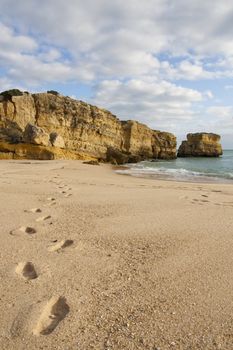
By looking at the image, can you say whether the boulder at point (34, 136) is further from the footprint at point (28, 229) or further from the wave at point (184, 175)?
the footprint at point (28, 229)

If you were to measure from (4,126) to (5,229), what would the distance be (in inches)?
1050

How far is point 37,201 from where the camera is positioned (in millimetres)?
6301

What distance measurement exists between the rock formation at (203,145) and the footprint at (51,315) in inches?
2637

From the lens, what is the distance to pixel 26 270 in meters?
3.01

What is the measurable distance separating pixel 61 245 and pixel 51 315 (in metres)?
1.49

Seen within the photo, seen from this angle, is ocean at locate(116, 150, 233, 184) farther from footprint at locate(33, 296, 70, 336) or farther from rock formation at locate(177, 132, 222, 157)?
rock formation at locate(177, 132, 222, 157)

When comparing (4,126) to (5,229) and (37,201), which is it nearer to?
(37,201)

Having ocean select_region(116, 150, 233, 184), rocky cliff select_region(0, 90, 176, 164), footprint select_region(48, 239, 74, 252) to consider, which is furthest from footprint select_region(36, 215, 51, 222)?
rocky cliff select_region(0, 90, 176, 164)

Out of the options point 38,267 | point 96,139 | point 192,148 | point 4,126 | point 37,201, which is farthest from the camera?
point 192,148

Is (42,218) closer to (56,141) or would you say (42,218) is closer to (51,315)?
(51,315)

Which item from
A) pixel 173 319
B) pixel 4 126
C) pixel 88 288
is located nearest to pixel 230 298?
pixel 173 319

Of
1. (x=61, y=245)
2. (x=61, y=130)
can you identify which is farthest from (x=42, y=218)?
(x=61, y=130)

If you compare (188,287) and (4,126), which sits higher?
(4,126)

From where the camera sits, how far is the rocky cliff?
26345 mm
